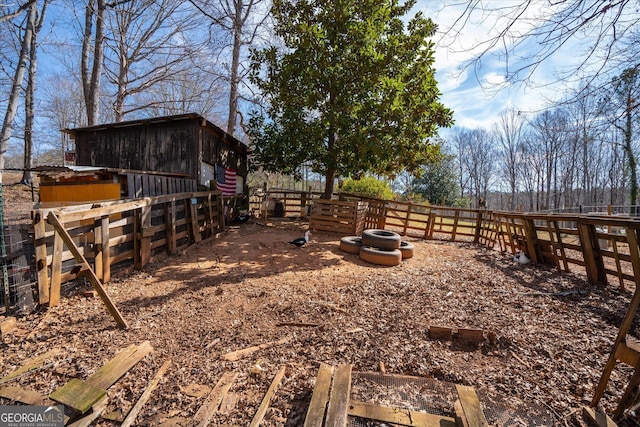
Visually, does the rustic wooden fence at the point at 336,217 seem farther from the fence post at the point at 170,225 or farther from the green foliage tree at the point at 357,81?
the fence post at the point at 170,225

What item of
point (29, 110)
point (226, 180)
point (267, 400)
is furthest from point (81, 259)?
point (29, 110)

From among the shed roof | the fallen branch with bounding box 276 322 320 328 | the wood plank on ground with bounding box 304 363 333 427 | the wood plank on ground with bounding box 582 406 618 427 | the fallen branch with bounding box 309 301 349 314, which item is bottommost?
the fallen branch with bounding box 276 322 320 328

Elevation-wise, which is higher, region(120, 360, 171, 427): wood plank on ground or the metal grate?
the metal grate

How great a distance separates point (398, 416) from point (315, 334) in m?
1.46

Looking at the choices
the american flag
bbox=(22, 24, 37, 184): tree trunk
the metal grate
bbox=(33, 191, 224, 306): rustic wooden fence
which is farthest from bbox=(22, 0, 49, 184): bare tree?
the metal grate

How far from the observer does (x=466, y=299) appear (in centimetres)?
462

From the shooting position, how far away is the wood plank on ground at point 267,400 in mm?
2143

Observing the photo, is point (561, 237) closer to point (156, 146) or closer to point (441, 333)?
point (441, 333)

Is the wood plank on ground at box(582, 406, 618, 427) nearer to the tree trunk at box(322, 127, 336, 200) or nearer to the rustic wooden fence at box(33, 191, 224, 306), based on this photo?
the rustic wooden fence at box(33, 191, 224, 306)

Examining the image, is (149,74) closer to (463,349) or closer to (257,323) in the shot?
(257,323)

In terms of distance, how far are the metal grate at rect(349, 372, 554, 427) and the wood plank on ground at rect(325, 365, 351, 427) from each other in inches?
3.2

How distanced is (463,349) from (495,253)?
21.9 feet

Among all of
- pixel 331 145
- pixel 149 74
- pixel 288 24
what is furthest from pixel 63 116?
pixel 331 145

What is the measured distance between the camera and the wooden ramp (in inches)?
80.7
